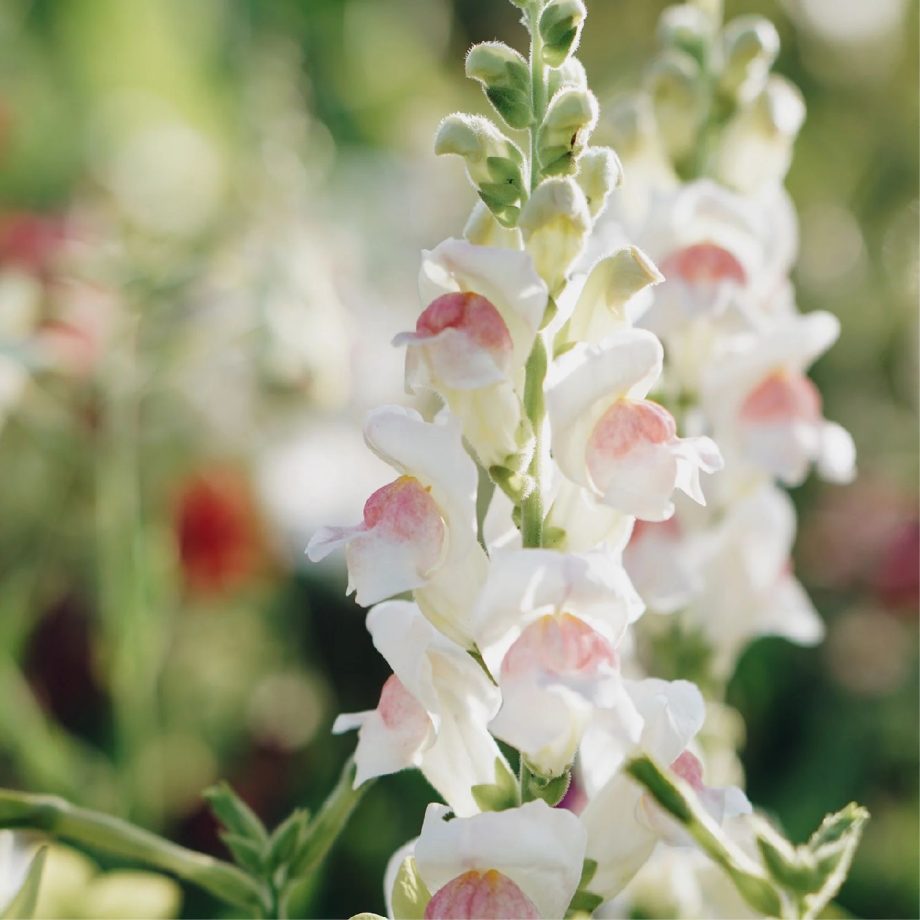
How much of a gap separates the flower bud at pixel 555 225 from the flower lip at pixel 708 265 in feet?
0.62

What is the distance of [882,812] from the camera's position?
88 centimetres

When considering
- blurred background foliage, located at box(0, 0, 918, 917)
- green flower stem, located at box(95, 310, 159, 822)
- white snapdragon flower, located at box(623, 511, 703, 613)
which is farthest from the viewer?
blurred background foliage, located at box(0, 0, 918, 917)

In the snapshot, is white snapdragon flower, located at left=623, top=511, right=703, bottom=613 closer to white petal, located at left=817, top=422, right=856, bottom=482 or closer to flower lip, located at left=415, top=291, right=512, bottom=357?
white petal, located at left=817, top=422, right=856, bottom=482

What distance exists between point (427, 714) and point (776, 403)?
242 mm

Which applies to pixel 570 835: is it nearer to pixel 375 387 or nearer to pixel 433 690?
pixel 433 690

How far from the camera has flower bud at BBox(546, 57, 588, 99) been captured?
36 cm

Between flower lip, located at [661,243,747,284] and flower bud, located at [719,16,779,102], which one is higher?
flower bud, located at [719,16,779,102]

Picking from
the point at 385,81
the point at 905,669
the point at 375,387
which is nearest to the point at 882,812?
the point at 905,669

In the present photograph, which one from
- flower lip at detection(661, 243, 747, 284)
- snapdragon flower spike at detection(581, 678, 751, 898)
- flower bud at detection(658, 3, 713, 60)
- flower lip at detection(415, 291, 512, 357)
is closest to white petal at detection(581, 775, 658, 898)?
snapdragon flower spike at detection(581, 678, 751, 898)

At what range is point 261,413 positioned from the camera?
3.86 feet

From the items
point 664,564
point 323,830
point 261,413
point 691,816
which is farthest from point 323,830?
point 261,413

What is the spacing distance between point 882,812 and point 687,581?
1.40ft

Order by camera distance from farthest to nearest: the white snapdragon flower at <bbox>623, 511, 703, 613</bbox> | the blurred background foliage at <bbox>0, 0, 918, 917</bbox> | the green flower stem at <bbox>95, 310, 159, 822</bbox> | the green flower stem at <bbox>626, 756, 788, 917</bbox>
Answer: the blurred background foliage at <bbox>0, 0, 918, 917</bbox>
the green flower stem at <bbox>95, 310, 159, 822</bbox>
the white snapdragon flower at <bbox>623, 511, 703, 613</bbox>
the green flower stem at <bbox>626, 756, 788, 917</bbox>

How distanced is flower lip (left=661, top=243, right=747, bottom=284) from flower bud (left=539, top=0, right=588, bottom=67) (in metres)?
0.19
